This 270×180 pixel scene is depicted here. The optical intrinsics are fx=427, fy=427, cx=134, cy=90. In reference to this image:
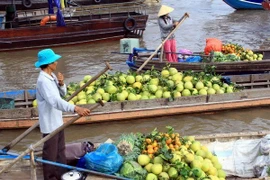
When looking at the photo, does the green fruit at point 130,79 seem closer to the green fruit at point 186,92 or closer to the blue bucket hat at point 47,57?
the green fruit at point 186,92

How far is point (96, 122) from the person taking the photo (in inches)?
303

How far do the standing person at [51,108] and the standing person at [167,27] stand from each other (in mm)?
4948

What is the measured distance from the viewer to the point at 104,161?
15.1ft

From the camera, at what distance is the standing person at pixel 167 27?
9094 millimetres

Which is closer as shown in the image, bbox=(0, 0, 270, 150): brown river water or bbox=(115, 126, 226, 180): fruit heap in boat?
bbox=(115, 126, 226, 180): fruit heap in boat

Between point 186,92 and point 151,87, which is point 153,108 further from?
point 186,92

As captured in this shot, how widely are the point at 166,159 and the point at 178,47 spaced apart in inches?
411

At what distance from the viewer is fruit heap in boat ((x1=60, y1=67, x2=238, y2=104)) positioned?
764cm

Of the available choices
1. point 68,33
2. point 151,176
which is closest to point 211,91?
point 151,176

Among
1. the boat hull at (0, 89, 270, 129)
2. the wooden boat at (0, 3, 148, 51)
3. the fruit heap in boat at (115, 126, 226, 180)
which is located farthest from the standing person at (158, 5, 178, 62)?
the wooden boat at (0, 3, 148, 51)

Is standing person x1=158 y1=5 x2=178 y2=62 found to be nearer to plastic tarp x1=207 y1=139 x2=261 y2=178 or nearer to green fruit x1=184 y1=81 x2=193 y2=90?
green fruit x1=184 y1=81 x2=193 y2=90

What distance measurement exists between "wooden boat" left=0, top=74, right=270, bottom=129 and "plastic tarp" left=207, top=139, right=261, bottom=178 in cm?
227

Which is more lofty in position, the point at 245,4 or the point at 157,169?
the point at 245,4

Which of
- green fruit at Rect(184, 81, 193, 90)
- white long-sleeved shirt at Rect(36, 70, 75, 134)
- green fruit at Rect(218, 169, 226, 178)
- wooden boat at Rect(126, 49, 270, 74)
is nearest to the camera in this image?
white long-sleeved shirt at Rect(36, 70, 75, 134)
